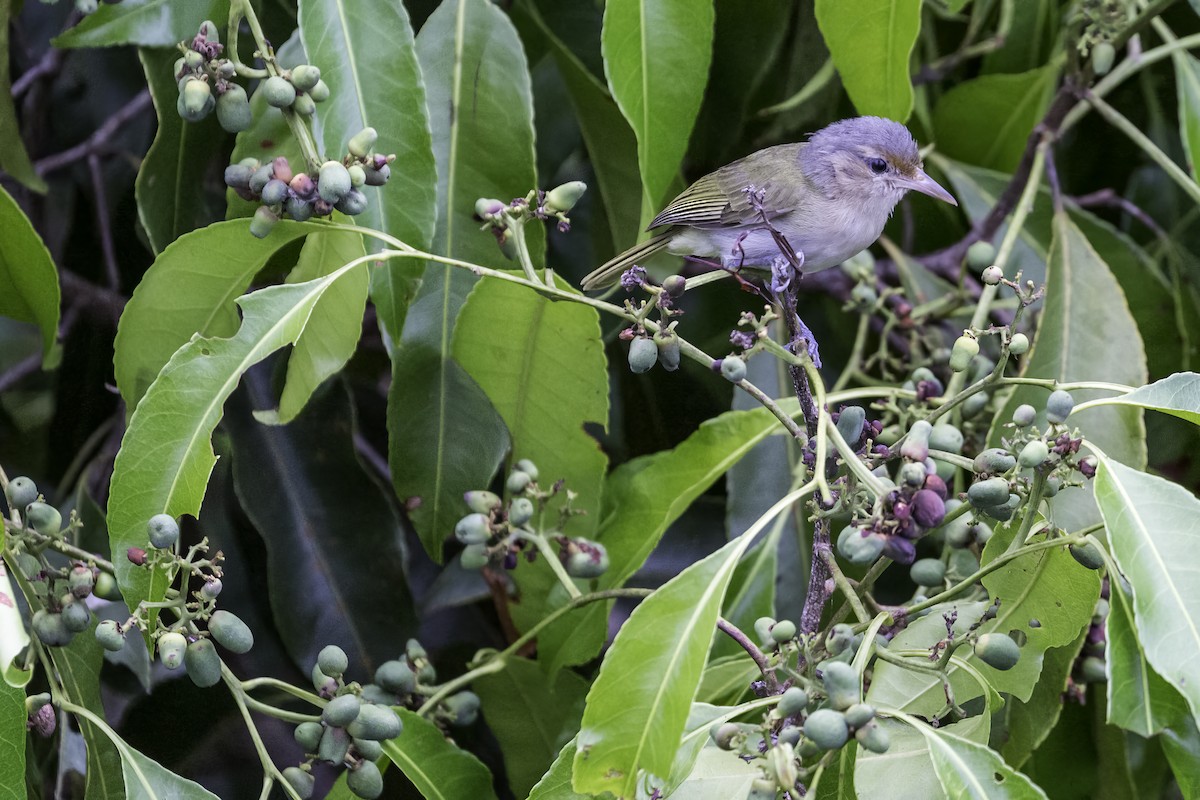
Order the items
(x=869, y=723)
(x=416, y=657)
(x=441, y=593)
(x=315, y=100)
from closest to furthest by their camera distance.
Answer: (x=869, y=723), (x=315, y=100), (x=416, y=657), (x=441, y=593)

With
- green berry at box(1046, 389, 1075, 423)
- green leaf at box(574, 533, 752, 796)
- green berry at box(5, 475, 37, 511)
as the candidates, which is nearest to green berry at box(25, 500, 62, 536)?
green berry at box(5, 475, 37, 511)

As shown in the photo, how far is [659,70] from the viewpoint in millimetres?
1877

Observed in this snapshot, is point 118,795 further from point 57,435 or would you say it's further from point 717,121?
point 717,121

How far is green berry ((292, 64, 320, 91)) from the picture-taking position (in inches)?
61.8

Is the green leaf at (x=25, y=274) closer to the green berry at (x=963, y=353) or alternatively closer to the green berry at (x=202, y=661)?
the green berry at (x=202, y=661)

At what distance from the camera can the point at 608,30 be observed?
6.00 ft

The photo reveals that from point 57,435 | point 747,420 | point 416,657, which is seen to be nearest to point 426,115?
point 747,420

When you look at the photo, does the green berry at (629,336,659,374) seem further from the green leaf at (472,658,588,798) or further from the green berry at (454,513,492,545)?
the green leaf at (472,658,588,798)

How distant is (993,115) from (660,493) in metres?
1.39

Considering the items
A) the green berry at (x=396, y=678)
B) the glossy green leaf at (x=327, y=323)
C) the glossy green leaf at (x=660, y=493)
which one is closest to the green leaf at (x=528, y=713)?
the glossy green leaf at (x=660, y=493)

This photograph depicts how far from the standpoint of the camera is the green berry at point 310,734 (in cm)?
159

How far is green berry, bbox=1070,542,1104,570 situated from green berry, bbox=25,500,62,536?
126 cm

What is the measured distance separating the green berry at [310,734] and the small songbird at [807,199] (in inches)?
41.8

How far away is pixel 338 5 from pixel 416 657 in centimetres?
105
